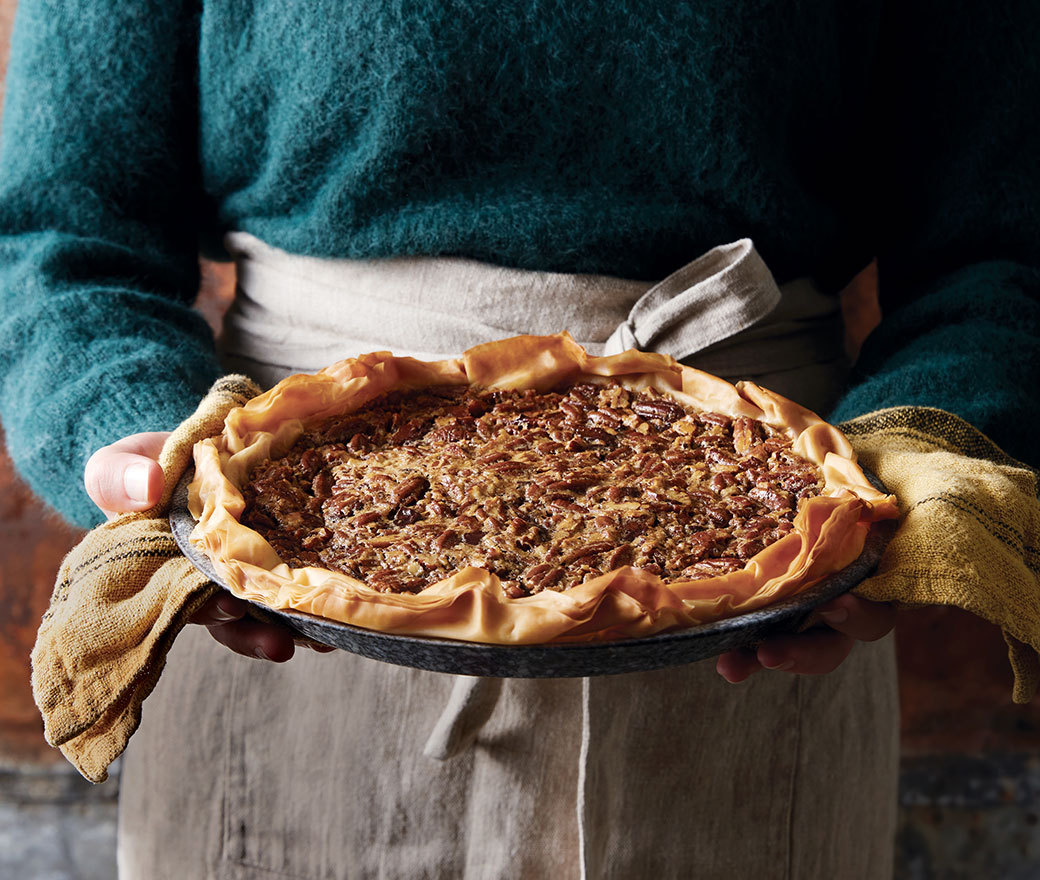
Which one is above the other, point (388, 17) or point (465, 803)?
point (388, 17)

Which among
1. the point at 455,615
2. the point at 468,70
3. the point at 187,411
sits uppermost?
the point at 468,70

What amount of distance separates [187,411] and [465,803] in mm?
564

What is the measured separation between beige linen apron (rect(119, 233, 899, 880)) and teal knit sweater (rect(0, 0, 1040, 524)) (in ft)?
0.26

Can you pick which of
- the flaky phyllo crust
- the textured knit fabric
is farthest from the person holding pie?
the textured knit fabric

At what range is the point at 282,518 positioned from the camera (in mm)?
996

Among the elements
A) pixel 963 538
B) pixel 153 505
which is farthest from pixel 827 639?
pixel 153 505

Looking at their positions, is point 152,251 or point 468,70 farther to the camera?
point 152,251

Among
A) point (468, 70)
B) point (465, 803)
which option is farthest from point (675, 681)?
point (468, 70)

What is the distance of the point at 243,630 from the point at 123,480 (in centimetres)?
18

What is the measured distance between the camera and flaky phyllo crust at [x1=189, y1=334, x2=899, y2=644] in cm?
78

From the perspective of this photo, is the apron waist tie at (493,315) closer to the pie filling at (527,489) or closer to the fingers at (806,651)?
the pie filling at (527,489)

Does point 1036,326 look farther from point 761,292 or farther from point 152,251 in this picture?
point 152,251

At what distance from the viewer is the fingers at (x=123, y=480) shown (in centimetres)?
94

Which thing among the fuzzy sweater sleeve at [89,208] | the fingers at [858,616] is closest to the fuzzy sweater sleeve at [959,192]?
the fingers at [858,616]
